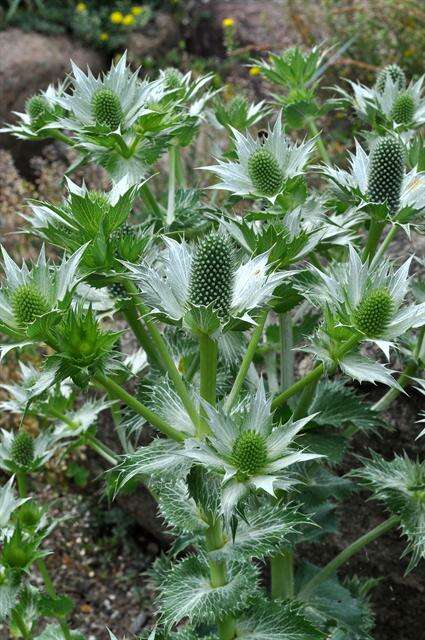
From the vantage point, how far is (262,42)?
5.87 m

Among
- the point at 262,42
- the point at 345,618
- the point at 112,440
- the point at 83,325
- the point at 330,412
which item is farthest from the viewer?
the point at 262,42

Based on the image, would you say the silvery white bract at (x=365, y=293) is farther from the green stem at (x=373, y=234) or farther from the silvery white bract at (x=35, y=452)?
the silvery white bract at (x=35, y=452)

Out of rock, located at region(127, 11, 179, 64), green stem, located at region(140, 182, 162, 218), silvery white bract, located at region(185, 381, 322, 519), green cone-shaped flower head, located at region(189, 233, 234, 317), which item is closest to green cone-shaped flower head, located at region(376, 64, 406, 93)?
green stem, located at region(140, 182, 162, 218)

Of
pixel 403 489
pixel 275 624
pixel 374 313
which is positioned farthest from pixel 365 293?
pixel 275 624

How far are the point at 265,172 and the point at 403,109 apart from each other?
20.0 inches

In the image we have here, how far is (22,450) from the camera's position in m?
1.91

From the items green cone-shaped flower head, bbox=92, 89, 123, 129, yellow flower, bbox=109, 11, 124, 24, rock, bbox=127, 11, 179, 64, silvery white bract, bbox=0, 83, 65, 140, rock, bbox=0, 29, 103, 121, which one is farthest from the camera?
rock, bbox=127, 11, 179, 64

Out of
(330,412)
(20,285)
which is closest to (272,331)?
(330,412)

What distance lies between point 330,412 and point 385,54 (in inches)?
136

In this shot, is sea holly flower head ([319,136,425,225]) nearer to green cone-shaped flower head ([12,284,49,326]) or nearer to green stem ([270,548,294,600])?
green cone-shaped flower head ([12,284,49,326])

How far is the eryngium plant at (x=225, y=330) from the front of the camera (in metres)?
1.29

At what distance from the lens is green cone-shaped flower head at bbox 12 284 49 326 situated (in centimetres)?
129

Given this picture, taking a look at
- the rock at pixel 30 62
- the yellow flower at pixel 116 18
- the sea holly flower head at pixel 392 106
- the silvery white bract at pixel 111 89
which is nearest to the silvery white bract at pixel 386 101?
the sea holly flower head at pixel 392 106

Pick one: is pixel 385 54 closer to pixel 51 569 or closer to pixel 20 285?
pixel 51 569
